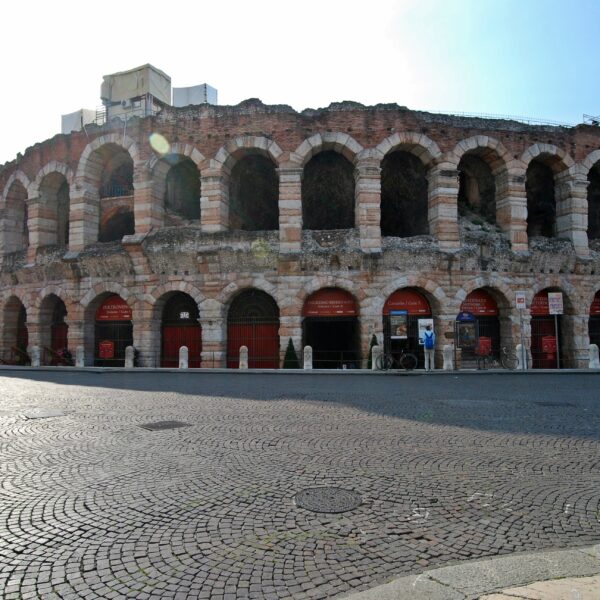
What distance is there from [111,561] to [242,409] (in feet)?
19.3

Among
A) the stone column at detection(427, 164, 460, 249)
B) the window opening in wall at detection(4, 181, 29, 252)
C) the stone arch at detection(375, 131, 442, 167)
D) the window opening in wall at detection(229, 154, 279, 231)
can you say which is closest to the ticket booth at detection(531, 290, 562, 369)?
the stone column at detection(427, 164, 460, 249)

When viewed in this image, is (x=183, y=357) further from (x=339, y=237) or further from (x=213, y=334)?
(x=339, y=237)

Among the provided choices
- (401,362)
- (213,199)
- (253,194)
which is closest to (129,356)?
(213,199)

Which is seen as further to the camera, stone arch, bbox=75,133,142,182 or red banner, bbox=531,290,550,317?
stone arch, bbox=75,133,142,182

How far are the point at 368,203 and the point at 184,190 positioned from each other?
402 inches

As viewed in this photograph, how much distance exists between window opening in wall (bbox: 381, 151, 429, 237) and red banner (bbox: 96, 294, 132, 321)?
1397cm

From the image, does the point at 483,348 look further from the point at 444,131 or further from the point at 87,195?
the point at 87,195

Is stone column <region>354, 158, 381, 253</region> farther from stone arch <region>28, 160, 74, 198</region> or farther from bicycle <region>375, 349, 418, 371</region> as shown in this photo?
stone arch <region>28, 160, 74, 198</region>

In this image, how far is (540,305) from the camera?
838 inches

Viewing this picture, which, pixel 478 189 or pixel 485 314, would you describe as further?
pixel 478 189

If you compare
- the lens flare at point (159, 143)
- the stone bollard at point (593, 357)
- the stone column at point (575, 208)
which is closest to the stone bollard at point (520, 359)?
the stone bollard at point (593, 357)

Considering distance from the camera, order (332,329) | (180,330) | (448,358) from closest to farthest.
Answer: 1. (448,358)
2. (180,330)
3. (332,329)

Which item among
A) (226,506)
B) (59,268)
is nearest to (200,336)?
(59,268)

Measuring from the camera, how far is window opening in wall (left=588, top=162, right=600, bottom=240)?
78.0 feet
